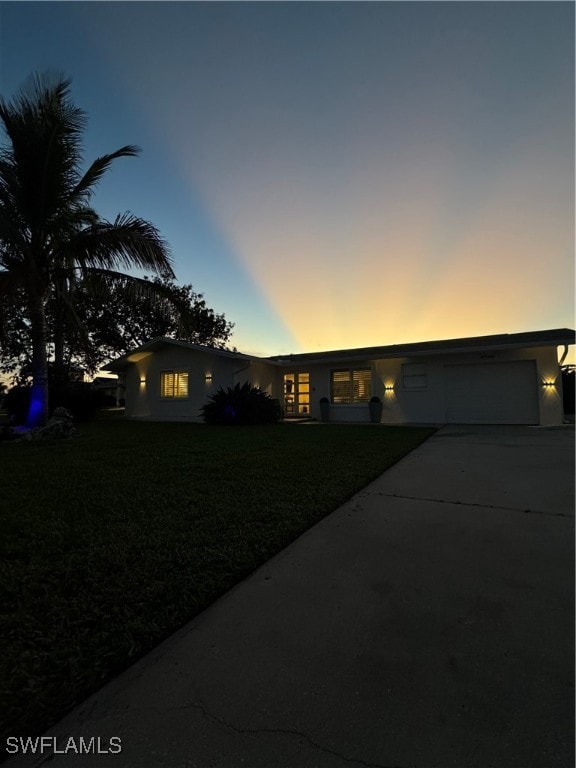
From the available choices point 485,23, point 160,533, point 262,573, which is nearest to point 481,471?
point 262,573

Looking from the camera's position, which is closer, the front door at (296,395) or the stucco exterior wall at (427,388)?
the stucco exterior wall at (427,388)

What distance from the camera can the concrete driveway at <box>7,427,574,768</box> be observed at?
4.12 ft

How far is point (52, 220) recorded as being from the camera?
8547 mm

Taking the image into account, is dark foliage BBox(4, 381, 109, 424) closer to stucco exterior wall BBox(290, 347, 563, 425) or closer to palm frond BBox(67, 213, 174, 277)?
palm frond BBox(67, 213, 174, 277)

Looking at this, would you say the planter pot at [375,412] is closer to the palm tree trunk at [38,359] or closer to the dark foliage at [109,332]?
the dark foliage at [109,332]

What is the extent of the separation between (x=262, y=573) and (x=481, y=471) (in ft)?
13.6

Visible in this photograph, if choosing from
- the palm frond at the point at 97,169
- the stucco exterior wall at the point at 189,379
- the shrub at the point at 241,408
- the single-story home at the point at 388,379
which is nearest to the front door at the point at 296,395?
the single-story home at the point at 388,379

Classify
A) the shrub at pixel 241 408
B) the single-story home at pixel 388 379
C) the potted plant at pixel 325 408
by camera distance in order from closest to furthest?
the single-story home at pixel 388 379, the shrub at pixel 241 408, the potted plant at pixel 325 408

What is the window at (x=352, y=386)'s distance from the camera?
14656 millimetres

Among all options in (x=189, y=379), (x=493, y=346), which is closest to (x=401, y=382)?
(x=493, y=346)

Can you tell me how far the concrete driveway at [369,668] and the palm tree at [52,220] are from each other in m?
8.25

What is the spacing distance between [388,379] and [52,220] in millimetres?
11836

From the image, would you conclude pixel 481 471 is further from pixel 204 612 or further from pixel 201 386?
pixel 201 386

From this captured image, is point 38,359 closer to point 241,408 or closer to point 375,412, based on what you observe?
point 241,408
